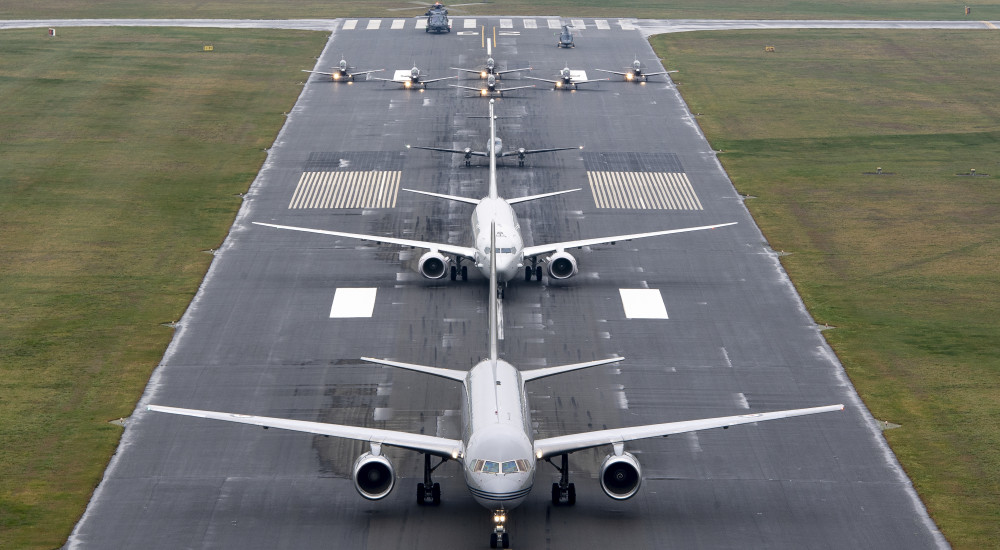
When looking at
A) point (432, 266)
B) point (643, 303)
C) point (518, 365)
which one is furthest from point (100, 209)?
point (643, 303)

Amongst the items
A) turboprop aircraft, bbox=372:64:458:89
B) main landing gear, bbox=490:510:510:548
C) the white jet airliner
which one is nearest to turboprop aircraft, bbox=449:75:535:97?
turboprop aircraft, bbox=372:64:458:89

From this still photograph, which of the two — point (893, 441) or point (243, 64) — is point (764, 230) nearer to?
point (893, 441)

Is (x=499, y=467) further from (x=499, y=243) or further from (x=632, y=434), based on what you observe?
(x=499, y=243)

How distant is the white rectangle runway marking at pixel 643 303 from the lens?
77.9m

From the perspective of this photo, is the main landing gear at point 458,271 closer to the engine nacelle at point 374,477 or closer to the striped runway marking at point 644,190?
Result: the striped runway marking at point 644,190

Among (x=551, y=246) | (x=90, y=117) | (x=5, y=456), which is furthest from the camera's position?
(x=90, y=117)

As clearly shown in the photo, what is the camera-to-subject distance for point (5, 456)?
5862 cm

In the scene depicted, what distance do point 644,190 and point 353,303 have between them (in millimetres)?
34533

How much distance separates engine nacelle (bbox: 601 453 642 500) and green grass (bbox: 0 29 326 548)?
74.8 ft

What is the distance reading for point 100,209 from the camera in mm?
98500

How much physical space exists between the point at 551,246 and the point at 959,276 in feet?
93.1

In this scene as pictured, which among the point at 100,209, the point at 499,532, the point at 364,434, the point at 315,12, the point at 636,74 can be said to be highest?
the point at 315,12

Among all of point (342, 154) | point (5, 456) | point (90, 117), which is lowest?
point (5, 456)

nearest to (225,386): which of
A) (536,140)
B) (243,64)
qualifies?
(536,140)
